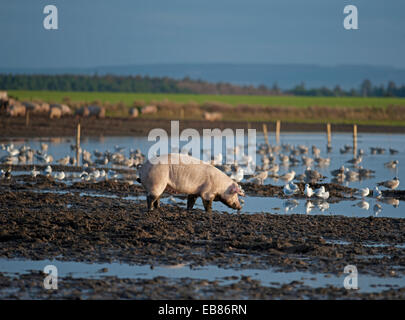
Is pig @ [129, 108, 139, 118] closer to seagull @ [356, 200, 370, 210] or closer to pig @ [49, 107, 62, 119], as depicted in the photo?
pig @ [49, 107, 62, 119]

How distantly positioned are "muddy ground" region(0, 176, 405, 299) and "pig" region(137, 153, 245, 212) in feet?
1.60

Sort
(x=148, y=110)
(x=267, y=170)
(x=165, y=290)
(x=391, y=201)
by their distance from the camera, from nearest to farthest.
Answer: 1. (x=165, y=290)
2. (x=391, y=201)
3. (x=267, y=170)
4. (x=148, y=110)

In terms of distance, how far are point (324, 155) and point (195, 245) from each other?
2601 cm

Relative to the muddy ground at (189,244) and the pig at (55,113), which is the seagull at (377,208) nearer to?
the muddy ground at (189,244)

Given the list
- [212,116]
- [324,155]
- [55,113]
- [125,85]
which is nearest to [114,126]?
[55,113]

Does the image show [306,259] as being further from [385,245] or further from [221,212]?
[221,212]

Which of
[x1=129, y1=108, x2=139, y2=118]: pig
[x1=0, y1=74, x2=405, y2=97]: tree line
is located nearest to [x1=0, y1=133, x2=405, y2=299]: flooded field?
[x1=129, y1=108, x2=139, y2=118]: pig

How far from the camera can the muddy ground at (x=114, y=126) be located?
1796 inches

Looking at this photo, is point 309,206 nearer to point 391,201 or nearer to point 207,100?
point 391,201

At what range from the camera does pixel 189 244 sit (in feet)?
39.3

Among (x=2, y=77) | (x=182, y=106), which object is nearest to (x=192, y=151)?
(x=182, y=106)

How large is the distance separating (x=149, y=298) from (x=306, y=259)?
317cm

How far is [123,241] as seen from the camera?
1204 centimetres

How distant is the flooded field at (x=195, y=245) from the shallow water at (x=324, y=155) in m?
0.09
